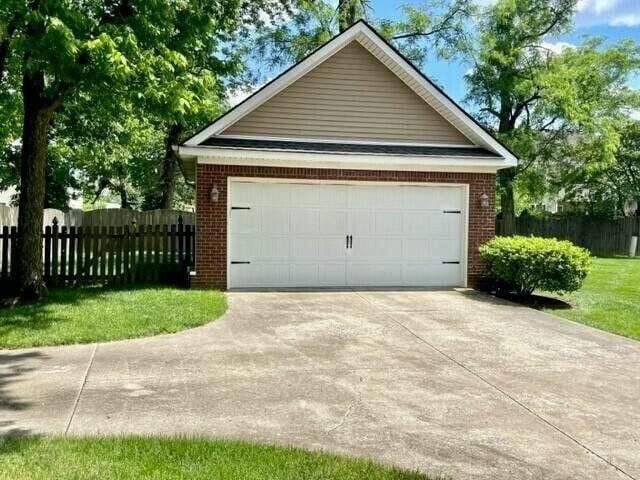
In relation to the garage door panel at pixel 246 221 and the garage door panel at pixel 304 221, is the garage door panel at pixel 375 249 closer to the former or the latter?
the garage door panel at pixel 304 221

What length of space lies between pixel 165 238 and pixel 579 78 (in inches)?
764

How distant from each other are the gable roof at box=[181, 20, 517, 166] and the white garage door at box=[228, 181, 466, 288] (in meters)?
1.27

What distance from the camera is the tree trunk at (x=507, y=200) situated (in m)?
21.9

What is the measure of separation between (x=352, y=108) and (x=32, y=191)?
6.58 meters

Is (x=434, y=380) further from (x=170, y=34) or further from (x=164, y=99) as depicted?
(x=170, y=34)

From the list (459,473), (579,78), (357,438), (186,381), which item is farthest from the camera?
(579,78)

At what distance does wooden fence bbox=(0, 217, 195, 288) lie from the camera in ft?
36.1

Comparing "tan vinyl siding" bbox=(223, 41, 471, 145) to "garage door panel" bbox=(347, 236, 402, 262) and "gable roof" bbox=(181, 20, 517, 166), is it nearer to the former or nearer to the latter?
"gable roof" bbox=(181, 20, 517, 166)

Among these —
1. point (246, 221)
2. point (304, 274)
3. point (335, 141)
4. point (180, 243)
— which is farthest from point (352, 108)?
point (180, 243)

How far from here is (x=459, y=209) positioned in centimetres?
1211

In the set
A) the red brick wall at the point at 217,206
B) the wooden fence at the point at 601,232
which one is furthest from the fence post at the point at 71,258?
the wooden fence at the point at 601,232

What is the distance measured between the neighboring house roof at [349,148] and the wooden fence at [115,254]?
2.19 m

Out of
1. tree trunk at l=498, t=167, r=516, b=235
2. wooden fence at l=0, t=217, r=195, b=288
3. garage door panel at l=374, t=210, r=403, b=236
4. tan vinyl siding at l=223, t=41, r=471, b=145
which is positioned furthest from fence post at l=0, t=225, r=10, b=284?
tree trunk at l=498, t=167, r=516, b=235

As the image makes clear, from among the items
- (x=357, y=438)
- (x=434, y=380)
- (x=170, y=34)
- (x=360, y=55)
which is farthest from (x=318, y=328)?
(x=360, y=55)
